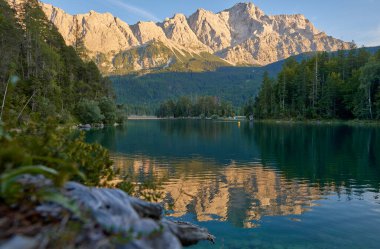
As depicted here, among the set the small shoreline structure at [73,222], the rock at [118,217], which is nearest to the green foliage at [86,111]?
the rock at [118,217]

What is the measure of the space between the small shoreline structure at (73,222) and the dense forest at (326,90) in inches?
4730

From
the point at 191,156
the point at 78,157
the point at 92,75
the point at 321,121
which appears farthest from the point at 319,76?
the point at 78,157

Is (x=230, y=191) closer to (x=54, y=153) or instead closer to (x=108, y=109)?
(x=54, y=153)

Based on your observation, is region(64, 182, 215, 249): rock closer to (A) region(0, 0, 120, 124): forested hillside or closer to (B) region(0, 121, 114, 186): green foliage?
(B) region(0, 121, 114, 186): green foliage

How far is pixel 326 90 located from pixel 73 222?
14088 cm

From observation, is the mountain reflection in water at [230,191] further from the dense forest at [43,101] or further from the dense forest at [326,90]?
the dense forest at [326,90]

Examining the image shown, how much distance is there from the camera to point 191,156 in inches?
1761

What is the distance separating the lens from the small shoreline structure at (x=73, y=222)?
15.3 ft

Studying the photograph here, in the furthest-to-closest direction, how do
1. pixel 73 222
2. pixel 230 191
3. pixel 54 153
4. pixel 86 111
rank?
1. pixel 86 111
2. pixel 230 191
3. pixel 54 153
4. pixel 73 222

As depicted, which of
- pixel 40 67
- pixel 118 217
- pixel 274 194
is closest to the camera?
pixel 118 217

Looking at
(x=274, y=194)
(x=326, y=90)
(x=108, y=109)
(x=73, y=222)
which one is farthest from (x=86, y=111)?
(x=73, y=222)

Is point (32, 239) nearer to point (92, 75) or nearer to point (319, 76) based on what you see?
point (92, 75)

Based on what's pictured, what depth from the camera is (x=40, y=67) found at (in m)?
Result: 89.2

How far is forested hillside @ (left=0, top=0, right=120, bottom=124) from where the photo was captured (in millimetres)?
71312
